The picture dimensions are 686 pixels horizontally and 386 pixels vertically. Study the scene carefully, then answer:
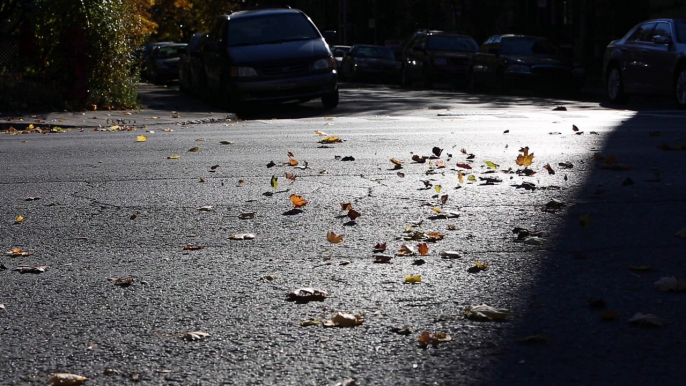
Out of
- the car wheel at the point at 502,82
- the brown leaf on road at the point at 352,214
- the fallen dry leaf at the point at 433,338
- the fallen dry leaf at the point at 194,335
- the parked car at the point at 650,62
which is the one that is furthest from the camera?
the car wheel at the point at 502,82

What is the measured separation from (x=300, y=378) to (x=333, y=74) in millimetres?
14672

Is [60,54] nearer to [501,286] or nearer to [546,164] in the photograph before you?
[546,164]

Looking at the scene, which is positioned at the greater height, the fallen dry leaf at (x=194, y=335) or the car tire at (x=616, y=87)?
the fallen dry leaf at (x=194, y=335)

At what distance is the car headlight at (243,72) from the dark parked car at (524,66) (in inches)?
405

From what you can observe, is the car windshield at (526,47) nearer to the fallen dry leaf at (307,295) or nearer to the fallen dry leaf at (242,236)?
the fallen dry leaf at (242,236)

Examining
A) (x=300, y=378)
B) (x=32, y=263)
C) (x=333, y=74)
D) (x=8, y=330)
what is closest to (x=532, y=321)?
(x=300, y=378)

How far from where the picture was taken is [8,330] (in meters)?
4.31

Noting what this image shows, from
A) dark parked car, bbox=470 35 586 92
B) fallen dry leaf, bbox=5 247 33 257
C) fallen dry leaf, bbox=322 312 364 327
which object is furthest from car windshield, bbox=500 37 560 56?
fallen dry leaf, bbox=322 312 364 327

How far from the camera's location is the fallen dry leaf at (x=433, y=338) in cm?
398

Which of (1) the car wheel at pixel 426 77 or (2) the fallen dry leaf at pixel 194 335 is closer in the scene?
(2) the fallen dry leaf at pixel 194 335

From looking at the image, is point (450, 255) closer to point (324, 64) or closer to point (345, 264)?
point (345, 264)

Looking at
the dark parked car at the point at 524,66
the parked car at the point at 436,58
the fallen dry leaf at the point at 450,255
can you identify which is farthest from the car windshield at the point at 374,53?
the fallen dry leaf at the point at 450,255

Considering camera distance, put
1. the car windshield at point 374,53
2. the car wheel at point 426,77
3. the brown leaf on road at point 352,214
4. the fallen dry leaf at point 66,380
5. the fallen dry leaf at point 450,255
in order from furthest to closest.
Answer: the car windshield at point 374,53
the car wheel at point 426,77
the brown leaf on road at point 352,214
the fallen dry leaf at point 450,255
the fallen dry leaf at point 66,380

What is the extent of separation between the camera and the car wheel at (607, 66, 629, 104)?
20094mm
